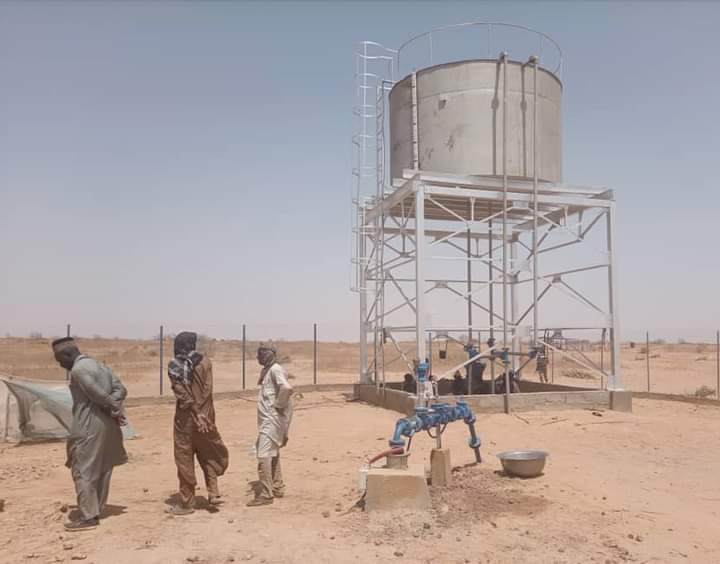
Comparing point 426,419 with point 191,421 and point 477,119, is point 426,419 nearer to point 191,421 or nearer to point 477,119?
point 191,421

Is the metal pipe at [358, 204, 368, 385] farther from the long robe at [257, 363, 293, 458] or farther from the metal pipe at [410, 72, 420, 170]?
the long robe at [257, 363, 293, 458]

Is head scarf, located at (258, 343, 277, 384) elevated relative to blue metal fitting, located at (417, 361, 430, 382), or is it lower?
elevated

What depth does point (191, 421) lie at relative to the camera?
24.0ft

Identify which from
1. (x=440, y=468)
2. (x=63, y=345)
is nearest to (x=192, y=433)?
(x=63, y=345)

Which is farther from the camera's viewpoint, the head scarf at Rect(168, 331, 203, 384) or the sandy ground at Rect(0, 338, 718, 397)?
the sandy ground at Rect(0, 338, 718, 397)

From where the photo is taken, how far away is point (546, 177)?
16047mm

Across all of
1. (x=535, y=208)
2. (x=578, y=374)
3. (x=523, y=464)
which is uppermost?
(x=535, y=208)

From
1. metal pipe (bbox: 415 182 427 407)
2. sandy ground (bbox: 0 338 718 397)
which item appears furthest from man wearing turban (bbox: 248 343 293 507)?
sandy ground (bbox: 0 338 718 397)

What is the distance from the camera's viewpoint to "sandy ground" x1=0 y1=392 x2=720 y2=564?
20.1ft

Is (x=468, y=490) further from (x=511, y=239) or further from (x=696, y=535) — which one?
(x=511, y=239)

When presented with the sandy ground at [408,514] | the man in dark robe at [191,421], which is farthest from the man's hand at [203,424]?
the sandy ground at [408,514]

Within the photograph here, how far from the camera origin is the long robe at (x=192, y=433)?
23.9 ft

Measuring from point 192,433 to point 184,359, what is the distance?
80 cm

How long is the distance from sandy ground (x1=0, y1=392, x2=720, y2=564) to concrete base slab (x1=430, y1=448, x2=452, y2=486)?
19cm
